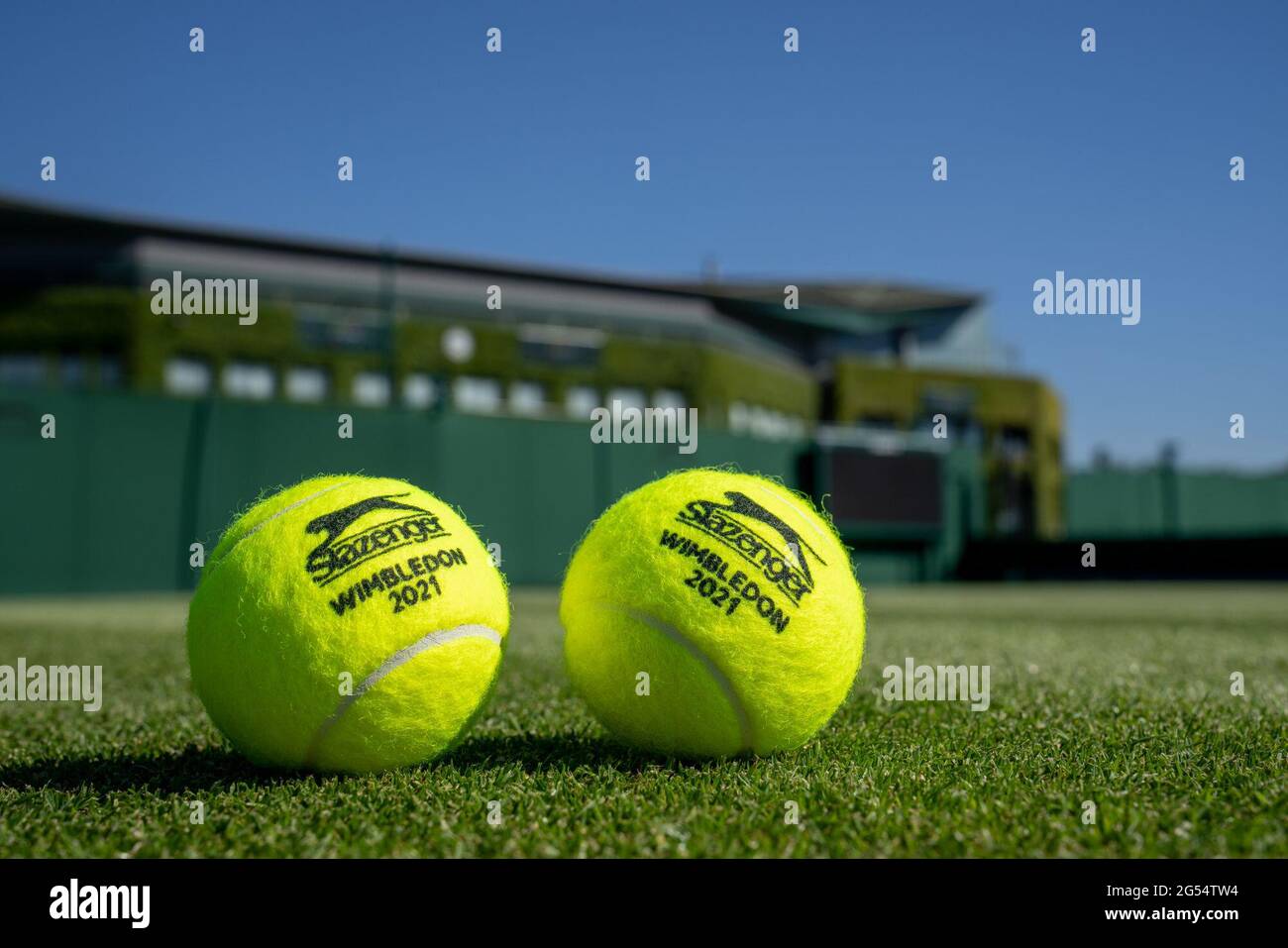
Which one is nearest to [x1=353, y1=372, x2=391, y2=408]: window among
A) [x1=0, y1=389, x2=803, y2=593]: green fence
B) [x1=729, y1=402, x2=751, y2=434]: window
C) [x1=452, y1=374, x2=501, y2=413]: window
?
[x1=452, y1=374, x2=501, y2=413]: window

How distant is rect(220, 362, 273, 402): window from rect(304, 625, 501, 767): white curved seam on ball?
27.0 m

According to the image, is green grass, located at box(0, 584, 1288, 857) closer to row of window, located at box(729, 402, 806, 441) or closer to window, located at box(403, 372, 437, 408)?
window, located at box(403, 372, 437, 408)

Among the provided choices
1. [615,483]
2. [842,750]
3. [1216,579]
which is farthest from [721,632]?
[1216,579]

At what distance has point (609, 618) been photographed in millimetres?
3254

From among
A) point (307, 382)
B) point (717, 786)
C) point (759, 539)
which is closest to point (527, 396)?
point (307, 382)

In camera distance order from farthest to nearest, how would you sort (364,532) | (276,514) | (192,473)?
(192,473), (276,514), (364,532)

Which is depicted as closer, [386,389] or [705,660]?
[705,660]

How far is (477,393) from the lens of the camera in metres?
31.3

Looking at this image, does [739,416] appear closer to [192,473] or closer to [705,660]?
[192,473]

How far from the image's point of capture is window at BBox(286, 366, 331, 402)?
2894cm

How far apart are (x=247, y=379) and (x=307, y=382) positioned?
1.57 metres

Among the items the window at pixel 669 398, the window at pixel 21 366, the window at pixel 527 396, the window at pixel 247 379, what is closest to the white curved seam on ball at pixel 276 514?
the window at pixel 247 379

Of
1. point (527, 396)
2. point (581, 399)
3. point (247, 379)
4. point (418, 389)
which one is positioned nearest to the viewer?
point (247, 379)

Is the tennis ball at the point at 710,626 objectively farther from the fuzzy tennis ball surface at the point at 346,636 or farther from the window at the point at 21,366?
the window at the point at 21,366
